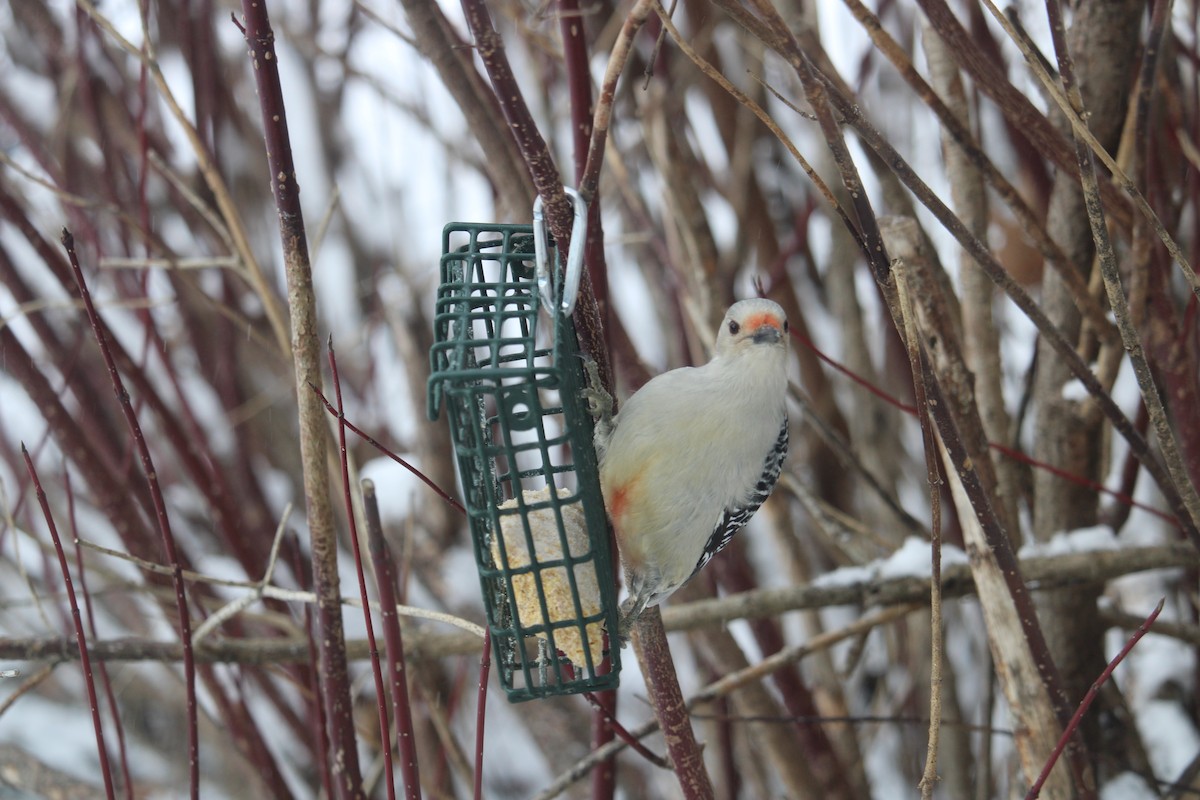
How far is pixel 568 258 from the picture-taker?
180 cm

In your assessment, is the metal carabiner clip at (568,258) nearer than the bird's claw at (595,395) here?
Yes

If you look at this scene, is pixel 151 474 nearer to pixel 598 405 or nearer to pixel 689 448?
pixel 598 405

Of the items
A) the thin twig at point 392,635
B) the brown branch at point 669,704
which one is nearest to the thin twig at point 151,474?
the thin twig at point 392,635

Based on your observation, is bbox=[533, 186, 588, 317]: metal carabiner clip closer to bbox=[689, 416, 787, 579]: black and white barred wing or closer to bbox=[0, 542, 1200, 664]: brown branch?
bbox=[689, 416, 787, 579]: black and white barred wing

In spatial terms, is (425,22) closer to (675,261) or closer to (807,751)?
(675,261)

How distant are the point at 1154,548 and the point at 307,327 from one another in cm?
214

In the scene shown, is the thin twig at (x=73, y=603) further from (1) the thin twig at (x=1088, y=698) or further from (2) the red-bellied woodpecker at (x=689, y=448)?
(1) the thin twig at (x=1088, y=698)

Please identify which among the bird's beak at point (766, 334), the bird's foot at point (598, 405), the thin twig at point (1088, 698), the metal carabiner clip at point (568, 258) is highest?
the metal carabiner clip at point (568, 258)

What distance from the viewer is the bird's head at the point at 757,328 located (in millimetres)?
2289

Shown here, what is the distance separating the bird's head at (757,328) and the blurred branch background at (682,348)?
0.18m

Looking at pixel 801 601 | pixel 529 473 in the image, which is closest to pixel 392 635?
pixel 529 473

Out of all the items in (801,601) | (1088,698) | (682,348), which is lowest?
(1088,698)

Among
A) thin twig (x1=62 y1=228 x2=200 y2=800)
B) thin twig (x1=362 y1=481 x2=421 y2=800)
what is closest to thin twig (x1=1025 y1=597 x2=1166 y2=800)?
thin twig (x1=362 y1=481 x2=421 y2=800)

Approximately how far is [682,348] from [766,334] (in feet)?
6.60
